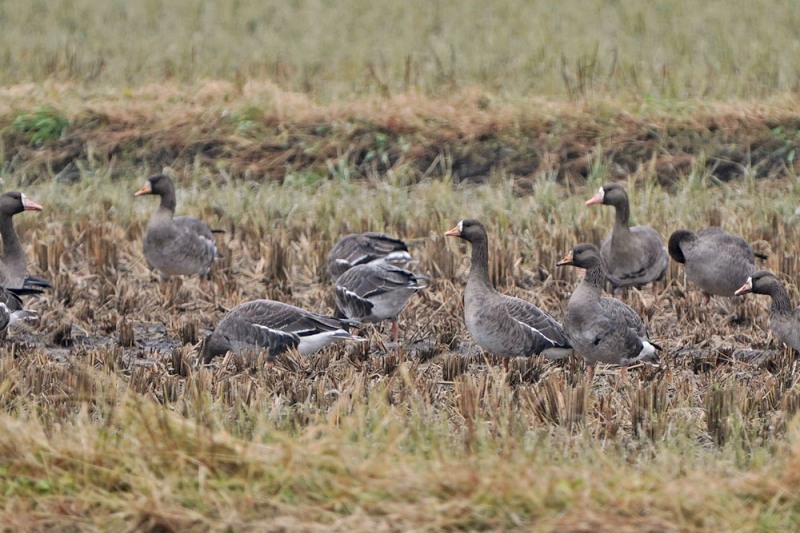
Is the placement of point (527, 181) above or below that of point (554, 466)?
below

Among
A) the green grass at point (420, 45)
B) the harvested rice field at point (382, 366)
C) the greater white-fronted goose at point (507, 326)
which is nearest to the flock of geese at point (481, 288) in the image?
the greater white-fronted goose at point (507, 326)

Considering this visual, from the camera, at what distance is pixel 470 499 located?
16.6 ft

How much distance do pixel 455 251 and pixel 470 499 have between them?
548 cm

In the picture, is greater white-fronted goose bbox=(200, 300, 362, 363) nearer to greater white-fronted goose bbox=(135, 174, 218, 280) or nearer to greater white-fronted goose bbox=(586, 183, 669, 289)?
greater white-fronted goose bbox=(135, 174, 218, 280)

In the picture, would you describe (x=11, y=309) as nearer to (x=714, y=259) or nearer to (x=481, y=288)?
(x=481, y=288)

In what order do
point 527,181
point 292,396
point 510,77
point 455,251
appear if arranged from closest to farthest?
point 292,396 < point 455,251 < point 527,181 < point 510,77

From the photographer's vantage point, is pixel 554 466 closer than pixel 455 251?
Yes

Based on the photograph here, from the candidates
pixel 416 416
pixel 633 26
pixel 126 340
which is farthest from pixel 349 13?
pixel 416 416

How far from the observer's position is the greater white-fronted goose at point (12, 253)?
364 inches

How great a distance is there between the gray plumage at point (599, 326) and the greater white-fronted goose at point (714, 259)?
1240 millimetres

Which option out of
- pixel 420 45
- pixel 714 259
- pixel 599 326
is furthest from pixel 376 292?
pixel 420 45

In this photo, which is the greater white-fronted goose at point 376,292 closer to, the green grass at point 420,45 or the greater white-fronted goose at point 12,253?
the greater white-fronted goose at point 12,253

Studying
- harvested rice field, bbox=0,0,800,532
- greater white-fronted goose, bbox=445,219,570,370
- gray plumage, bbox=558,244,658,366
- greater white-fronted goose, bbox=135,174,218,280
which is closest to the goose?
harvested rice field, bbox=0,0,800,532

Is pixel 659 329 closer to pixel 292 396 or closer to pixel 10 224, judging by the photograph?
pixel 292 396
